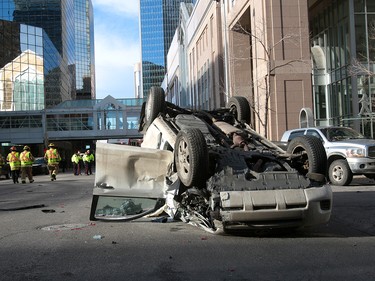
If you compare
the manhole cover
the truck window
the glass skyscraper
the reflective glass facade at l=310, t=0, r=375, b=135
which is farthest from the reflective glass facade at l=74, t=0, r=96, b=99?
the manhole cover

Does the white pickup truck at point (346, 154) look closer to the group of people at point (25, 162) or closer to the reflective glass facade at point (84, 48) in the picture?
the group of people at point (25, 162)

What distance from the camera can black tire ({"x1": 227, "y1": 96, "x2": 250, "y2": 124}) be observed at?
8820mm

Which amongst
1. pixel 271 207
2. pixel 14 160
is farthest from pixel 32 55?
pixel 271 207

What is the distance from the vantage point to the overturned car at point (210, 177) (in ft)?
19.1

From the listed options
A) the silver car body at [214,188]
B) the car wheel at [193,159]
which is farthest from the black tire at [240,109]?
the car wheel at [193,159]

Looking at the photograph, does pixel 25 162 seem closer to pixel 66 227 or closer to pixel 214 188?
pixel 66 227

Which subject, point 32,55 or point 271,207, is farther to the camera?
point 32,55

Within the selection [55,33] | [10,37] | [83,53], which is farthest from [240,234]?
[83,53]

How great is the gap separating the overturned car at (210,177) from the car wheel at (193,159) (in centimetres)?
1

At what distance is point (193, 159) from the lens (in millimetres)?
6059

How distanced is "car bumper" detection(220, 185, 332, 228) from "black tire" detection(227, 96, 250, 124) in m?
3.12

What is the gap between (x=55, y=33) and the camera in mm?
84938

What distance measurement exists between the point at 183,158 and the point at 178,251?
142 centimetres

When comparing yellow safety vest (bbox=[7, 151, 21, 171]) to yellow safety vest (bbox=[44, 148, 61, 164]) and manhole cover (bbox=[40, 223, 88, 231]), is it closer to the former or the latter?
yellow safety vest (bbox=[44, 148, 61, 164])
